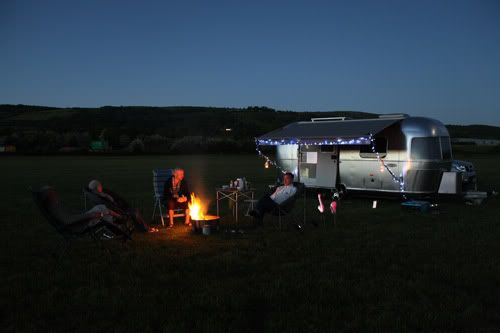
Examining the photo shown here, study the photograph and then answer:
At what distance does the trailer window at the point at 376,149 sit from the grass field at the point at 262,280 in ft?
13.0

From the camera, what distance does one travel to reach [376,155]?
1317cm

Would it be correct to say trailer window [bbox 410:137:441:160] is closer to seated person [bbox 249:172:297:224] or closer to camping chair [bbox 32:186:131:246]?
seated person [bbox 249:172:297:224]

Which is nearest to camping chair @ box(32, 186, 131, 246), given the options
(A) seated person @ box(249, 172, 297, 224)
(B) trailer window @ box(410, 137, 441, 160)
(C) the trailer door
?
(A) seated person @ box(249, 172, 297, 224)

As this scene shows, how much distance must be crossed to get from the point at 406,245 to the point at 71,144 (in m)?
54.0

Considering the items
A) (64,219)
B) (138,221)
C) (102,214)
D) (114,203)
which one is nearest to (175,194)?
(138,221)

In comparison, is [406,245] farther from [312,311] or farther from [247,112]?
[247,112]

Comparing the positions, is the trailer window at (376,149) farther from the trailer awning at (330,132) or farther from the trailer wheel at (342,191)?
the trailer wheel at (342,191)

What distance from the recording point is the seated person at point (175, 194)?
31.0ft

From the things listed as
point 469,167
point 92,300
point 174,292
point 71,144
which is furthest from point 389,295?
point 71,144

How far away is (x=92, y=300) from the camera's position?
500cm

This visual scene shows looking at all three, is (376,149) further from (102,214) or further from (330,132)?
(102,214)

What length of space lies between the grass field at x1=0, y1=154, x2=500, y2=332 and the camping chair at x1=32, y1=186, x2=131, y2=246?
0.37 metres

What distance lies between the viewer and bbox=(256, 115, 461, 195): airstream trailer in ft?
41.2

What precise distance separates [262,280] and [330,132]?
8.80m
